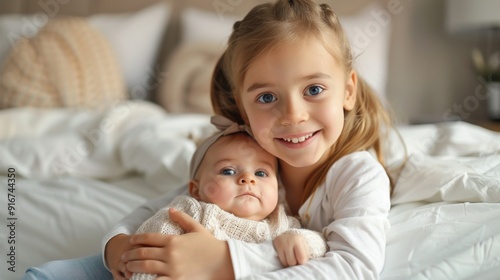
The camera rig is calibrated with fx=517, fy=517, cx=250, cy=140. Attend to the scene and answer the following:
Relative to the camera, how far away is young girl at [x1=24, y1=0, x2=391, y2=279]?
0.73m

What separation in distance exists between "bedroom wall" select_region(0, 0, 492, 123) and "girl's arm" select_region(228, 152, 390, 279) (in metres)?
2.01

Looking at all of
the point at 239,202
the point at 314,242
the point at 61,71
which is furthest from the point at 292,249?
the point at 61,71

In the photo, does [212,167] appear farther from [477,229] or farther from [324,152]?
[477,229]

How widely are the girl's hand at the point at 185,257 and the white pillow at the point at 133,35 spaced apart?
172 cm

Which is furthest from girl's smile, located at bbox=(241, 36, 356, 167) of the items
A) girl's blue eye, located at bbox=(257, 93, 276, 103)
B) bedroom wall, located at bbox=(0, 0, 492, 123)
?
bedroom wall, located at bbox=(0, 0, 492, 123)

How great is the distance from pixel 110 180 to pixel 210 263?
2.88ft

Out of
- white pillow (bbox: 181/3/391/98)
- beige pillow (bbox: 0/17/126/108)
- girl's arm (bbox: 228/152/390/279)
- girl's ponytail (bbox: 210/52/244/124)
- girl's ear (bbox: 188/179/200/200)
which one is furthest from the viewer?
white pillow (bbox: 181/3/391/98)

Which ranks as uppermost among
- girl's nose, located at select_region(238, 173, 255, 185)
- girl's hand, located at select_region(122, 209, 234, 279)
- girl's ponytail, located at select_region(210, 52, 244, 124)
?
girl's ponytail, located at select_region(210, 52, 244, 124)

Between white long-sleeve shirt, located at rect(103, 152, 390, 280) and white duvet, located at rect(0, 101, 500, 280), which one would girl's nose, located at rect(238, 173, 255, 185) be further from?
white duvet, located at rect(0, 101, 500, 280)

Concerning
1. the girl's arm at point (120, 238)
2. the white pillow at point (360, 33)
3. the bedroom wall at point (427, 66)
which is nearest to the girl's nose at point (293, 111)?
the girl's arm at point (120, 238)

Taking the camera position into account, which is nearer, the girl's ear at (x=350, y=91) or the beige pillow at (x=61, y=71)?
the girl's ear at (x=350, y=91)

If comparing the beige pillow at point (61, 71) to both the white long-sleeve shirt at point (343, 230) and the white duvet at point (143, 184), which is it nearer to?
the white duvet at point (143, 184)

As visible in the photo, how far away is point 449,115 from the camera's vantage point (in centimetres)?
287

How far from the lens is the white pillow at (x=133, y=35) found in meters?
2.29
